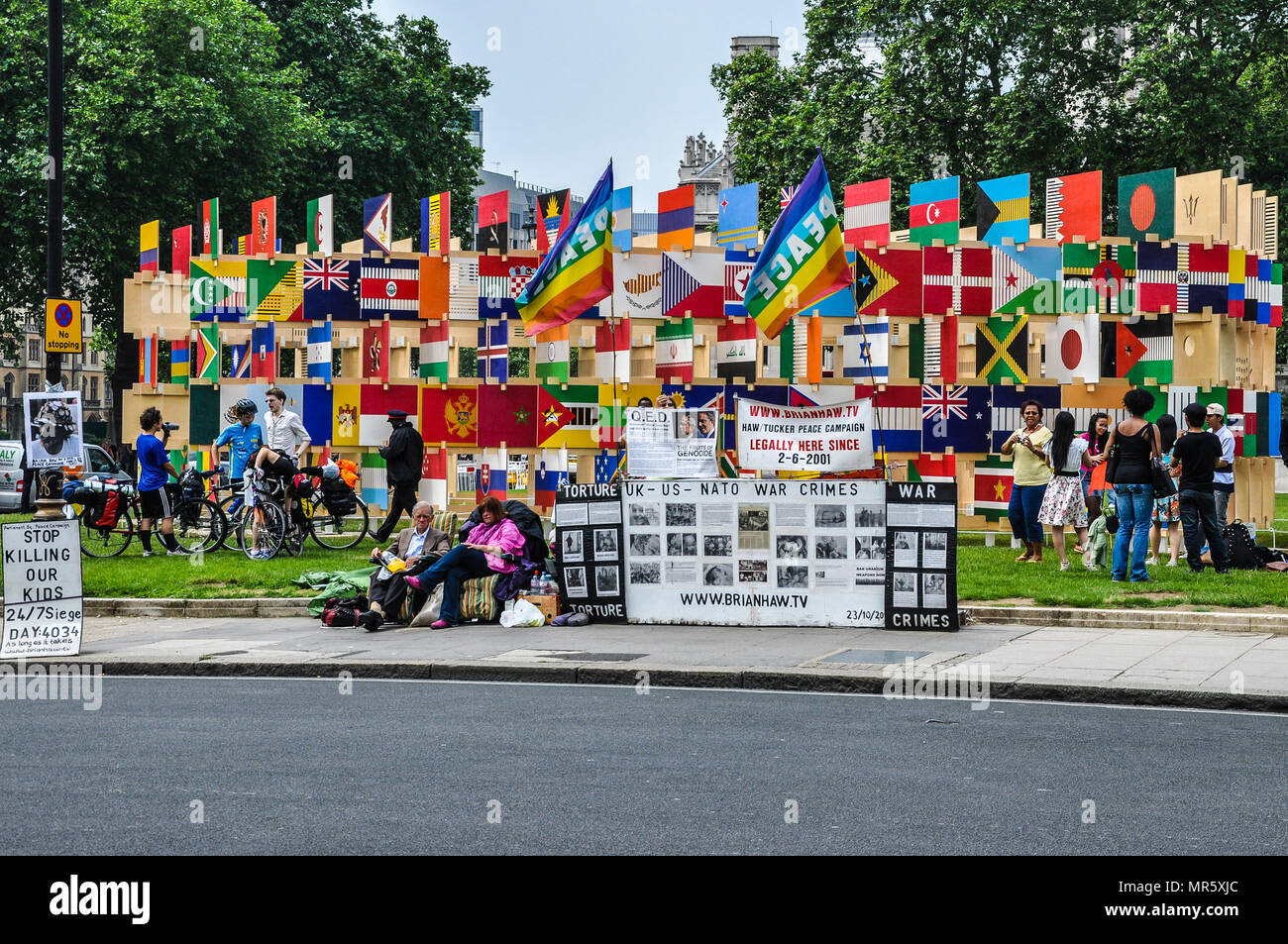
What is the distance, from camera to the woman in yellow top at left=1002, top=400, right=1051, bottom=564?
56.4ft

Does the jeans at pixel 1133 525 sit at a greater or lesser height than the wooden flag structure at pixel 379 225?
lesser

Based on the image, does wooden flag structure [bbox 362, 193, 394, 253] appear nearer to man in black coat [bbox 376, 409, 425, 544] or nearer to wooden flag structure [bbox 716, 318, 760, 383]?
man in black coat [bbox 376, 409, 425, 544]

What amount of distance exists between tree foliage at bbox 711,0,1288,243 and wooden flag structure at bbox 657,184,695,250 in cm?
1968

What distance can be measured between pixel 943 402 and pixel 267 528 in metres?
8.34

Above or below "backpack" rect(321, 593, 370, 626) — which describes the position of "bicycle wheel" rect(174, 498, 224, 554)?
above

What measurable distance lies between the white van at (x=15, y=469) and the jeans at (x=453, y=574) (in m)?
14.9

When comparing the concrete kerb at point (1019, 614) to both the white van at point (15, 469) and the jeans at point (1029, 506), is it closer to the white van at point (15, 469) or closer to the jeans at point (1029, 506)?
the jeans at point (1029, 506)

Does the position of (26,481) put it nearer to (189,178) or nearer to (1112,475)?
(189,178)

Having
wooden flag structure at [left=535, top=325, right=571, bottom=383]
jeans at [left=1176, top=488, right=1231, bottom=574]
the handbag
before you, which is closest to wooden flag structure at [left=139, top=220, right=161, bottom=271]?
wooden flag structure at [left=535, top=325, right=571, bottom=383]

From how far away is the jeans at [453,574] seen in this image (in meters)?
13.9

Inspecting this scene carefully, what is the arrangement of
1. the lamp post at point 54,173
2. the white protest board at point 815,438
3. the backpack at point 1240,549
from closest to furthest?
the white protest board at point 815,438 → the backpack at point 1240,549 → the lamp post at point 54,173

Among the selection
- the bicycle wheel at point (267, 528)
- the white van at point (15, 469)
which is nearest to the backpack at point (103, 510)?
the bicycle wheel at point (267, 528)
